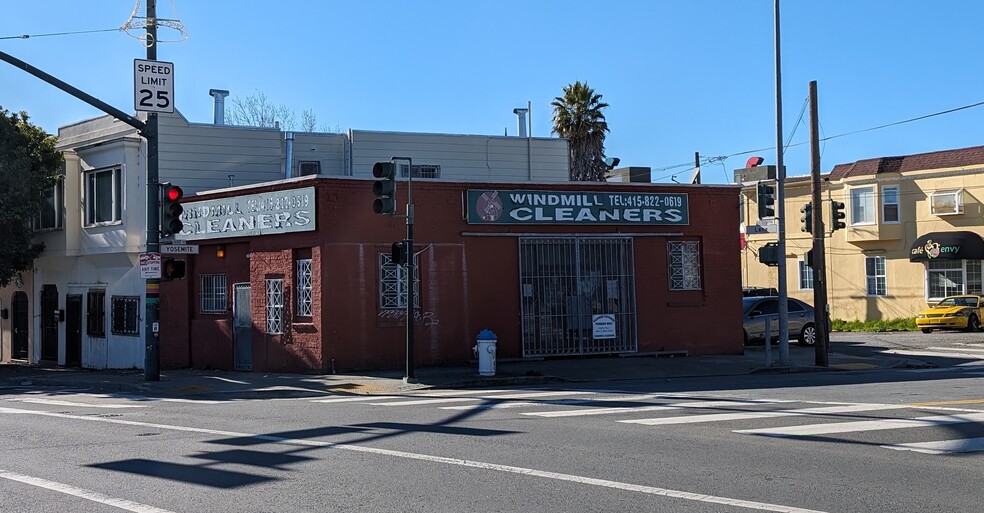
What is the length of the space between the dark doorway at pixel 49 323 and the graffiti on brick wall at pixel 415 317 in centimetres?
1323

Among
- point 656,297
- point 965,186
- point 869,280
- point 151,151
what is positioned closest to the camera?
point 151,151

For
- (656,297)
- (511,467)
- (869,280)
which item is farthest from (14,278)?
(869,280)

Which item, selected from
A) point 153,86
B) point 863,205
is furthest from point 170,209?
point 863,205

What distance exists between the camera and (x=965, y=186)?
40.2m

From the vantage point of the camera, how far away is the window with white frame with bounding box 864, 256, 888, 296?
42469 millimetres

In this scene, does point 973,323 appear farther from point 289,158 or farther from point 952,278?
point 289,158

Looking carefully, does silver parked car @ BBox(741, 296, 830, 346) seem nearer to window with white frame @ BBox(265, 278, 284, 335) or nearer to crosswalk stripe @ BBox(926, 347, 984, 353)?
crosswalk stripe @ BBox(926, 347, 984, 353)

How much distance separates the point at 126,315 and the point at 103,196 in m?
3.54

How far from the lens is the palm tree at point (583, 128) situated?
46.3m

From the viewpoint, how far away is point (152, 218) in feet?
68.7

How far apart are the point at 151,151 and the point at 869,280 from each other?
106 ft

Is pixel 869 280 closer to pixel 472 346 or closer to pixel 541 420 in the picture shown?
pixel 472 346

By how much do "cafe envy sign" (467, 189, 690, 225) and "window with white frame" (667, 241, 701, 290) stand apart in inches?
25.8

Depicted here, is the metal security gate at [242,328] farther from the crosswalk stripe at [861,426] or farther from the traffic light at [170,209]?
the crosswalk stripe at [861,426]
